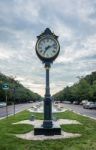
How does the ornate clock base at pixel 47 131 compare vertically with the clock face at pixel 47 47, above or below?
below

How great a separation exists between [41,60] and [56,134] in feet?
14.9

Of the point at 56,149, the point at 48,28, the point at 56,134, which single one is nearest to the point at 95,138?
the point at 56,134

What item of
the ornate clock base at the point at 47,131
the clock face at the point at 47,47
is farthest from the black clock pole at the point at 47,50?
the ornate clock base at the point at 47,131

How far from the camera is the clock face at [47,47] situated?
21.5m

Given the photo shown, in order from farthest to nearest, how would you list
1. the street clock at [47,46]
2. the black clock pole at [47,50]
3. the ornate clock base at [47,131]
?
the street clock at [47,46] < the black clock pole at [47,50] < the ornate clock base at [47,131]

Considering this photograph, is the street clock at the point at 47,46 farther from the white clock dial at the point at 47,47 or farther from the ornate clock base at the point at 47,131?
the ornate clock base at the point at 47,131

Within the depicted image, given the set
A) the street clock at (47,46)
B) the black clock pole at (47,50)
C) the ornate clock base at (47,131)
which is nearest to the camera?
the ornate clock base at (47,131)

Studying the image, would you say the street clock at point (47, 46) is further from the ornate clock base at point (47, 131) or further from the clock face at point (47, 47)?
the ornate clock base at point (47, 131)

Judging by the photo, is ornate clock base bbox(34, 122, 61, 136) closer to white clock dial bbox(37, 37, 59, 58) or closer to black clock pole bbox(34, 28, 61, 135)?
black clock pole bbox(34, 28, 61, 135)

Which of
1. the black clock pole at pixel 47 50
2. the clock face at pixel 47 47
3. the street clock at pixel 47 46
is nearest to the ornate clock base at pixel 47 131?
the black clock pole at pixel 47 50

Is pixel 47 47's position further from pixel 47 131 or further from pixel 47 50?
pixel 47 131

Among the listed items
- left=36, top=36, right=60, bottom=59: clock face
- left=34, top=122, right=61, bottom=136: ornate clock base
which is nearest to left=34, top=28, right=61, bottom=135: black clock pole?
left=36, top=36, right=60, bottom=59: clock face

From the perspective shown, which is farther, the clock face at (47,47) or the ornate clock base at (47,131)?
the clock face at (47,47)

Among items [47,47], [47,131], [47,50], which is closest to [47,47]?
[47,47]
